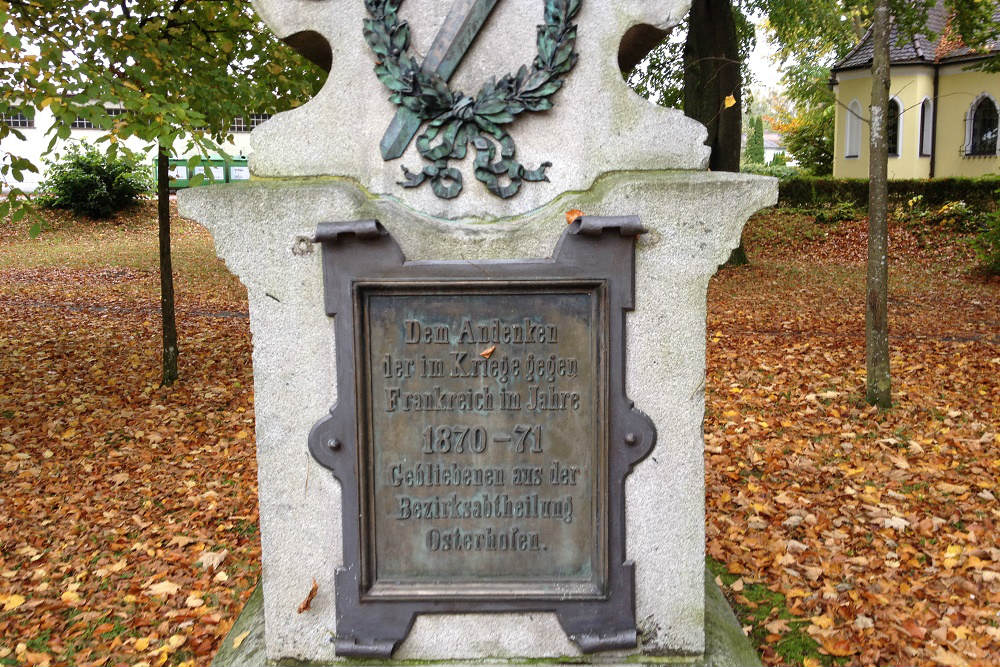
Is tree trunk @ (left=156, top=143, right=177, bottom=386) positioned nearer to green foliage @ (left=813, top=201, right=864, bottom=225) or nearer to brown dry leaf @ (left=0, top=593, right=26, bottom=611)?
brown dry leaf @ (left=0, top=593, right=26, bottom=611)

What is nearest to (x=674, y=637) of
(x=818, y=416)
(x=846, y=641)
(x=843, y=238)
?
(x=846, y=641)

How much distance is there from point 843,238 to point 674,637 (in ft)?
61.1

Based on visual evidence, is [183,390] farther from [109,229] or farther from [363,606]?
[109,229]

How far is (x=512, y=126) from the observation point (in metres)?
3.11

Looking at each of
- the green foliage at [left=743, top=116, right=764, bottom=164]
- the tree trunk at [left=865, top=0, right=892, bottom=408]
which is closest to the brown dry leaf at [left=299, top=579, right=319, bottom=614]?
the tree trunk at [left=865, top=0, right=892, bottom=408]

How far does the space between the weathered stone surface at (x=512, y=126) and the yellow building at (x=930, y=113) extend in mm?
28011

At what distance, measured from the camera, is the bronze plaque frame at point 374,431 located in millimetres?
3061

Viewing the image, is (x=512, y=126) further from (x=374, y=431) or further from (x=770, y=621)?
(x=770, y=621)

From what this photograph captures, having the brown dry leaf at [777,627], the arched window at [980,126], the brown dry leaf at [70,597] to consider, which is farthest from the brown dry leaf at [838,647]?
the arched window at [980,126]

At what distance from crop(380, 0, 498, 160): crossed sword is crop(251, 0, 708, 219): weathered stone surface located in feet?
0.12

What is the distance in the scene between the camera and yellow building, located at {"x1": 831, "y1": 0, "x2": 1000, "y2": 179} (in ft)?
92.8

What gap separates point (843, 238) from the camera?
2002 centimetres

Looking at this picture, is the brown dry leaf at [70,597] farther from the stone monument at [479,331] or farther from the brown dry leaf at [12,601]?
the stone monument at [479,331]

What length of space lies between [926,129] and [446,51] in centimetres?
3140
